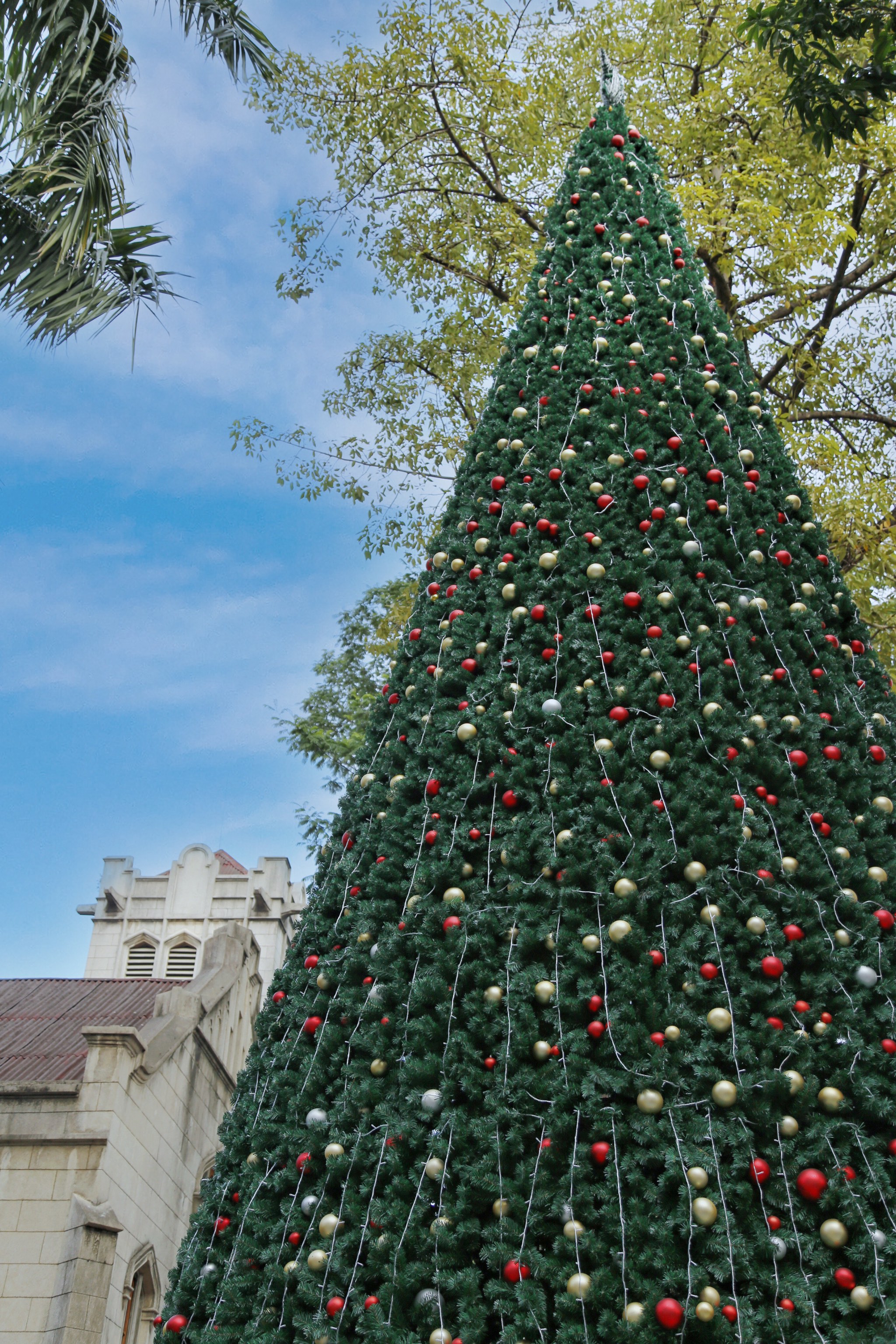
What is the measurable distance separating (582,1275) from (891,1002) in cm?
114

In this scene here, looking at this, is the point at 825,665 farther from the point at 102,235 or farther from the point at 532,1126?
the point at 102,235

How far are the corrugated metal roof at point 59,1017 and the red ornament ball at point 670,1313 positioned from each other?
33.6 feet

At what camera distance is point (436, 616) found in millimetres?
3908

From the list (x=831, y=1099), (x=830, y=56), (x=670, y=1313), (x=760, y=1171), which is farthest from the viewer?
(x=830, y=56)

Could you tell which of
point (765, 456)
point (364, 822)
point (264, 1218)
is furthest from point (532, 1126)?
point (765, 456)

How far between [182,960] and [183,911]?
133 cm

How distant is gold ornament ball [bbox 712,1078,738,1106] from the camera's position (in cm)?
246

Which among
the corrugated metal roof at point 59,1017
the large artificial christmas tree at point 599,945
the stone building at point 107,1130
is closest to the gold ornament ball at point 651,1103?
the large artificial christmas tree at point 599,945

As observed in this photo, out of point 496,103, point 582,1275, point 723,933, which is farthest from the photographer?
point 496,103

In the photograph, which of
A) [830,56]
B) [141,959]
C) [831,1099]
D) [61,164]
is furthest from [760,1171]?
[141,959]

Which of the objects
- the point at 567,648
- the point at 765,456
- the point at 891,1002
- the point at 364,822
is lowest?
the point at 891,1002

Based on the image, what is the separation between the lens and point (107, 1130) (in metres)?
10.4

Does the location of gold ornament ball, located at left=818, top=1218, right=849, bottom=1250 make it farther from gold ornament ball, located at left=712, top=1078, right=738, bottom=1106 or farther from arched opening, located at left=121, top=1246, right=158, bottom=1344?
arched opening, located at left=121, top=1246, right=158, bottom=1344

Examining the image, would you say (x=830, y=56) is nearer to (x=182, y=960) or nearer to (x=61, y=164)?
(x=61, y=164)
